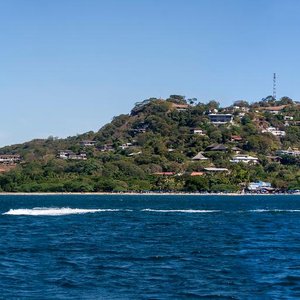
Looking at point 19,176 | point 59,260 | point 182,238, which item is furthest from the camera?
point 19,176

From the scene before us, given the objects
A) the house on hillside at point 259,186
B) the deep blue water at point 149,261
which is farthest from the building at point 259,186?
the deep blue water at point 149,261

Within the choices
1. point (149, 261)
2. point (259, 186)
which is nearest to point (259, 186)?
point (259, 186)

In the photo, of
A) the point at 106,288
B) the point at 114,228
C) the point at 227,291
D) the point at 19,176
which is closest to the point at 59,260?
the point at 106,288

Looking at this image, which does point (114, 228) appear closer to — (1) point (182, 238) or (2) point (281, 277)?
(1) point (182, 238)

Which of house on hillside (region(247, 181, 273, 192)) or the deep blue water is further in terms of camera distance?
house on hillside (region(247, 181, 273, 192))

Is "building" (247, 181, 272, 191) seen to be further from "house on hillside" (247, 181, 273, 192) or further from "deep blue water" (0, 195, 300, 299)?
"deep blue water" (0, 195, 300, 299)

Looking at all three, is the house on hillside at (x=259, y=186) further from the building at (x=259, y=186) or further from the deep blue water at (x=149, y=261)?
the deep blue water at (x=149, y=261)

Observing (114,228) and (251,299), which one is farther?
(114,228)

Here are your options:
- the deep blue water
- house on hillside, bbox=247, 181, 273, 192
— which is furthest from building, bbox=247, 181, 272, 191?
the deep blue water

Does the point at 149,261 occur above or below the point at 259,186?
above

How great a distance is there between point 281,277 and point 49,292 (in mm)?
10982

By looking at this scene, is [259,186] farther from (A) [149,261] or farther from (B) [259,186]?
(A) [149,261]

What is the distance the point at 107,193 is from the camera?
18312 centimetres

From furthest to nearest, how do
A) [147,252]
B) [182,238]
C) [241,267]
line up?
[182,238], [147,252], [241,267]
